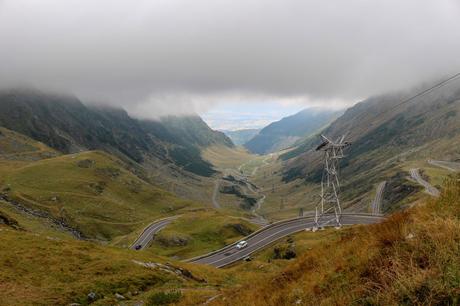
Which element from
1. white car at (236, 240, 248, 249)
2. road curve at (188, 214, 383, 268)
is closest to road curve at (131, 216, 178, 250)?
road curve at (188, 214, 383, 268)

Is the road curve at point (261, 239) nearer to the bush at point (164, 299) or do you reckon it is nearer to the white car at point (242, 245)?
the white car at point (242, 245)

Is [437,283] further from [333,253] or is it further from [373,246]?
[333,253]

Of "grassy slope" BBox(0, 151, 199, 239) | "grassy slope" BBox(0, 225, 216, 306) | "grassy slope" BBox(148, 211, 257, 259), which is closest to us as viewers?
"grassy slope" BBox(0, 225, 216, 306)

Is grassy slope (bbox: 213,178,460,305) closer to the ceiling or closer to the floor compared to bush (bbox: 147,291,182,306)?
closer to the ceiling

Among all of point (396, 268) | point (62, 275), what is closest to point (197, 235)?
point (62, 275)

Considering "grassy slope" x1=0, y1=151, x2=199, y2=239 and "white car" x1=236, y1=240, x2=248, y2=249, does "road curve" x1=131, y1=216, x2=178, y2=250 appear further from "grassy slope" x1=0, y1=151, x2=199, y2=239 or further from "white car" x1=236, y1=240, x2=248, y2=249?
"white car" x1=236, y1=240, x2=248, y2=249

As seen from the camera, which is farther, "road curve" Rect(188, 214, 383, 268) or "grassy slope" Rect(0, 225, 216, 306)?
"road curve" Rect(188, 214, 383, 268)

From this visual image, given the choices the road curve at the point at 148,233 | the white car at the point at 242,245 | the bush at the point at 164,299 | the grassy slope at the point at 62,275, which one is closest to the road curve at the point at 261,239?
the white car at the point at 242,245
